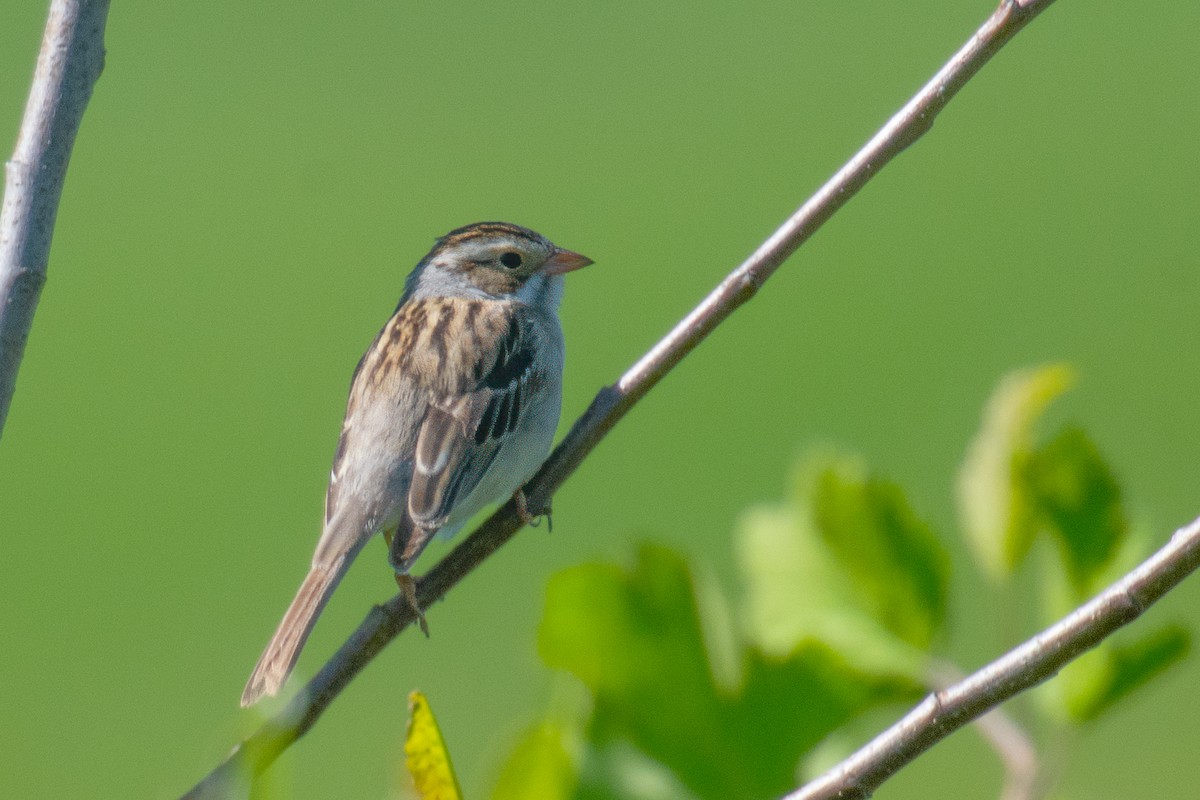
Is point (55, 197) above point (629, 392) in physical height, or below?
above

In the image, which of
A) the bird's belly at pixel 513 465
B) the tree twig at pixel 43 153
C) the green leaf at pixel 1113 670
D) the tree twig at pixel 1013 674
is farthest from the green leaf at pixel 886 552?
the bird's belly at pixel 513 465

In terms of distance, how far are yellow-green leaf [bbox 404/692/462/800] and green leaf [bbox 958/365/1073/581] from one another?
21.8 inches

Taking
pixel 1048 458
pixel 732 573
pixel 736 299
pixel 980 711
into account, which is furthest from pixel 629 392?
pixel 732 573

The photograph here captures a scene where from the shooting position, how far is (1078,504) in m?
1.12

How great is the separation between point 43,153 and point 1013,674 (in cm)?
82

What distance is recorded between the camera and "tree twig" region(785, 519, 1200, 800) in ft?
2.81

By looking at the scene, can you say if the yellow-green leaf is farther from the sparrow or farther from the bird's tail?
the sparrow

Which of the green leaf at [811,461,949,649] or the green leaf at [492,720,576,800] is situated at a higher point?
the green leaf at [492,720,576,800]

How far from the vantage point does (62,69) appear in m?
1.16

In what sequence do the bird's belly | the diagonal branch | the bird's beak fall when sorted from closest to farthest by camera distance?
the diagonal branch < the bird's belly < the bird's beak

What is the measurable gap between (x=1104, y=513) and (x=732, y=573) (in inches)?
194

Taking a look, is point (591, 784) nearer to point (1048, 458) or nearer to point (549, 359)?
point (1048, 458)

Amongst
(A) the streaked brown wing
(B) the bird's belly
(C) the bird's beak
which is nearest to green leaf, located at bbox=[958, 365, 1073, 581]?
(A) the streaked brown wing

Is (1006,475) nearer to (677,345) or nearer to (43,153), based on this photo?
(677,345)
